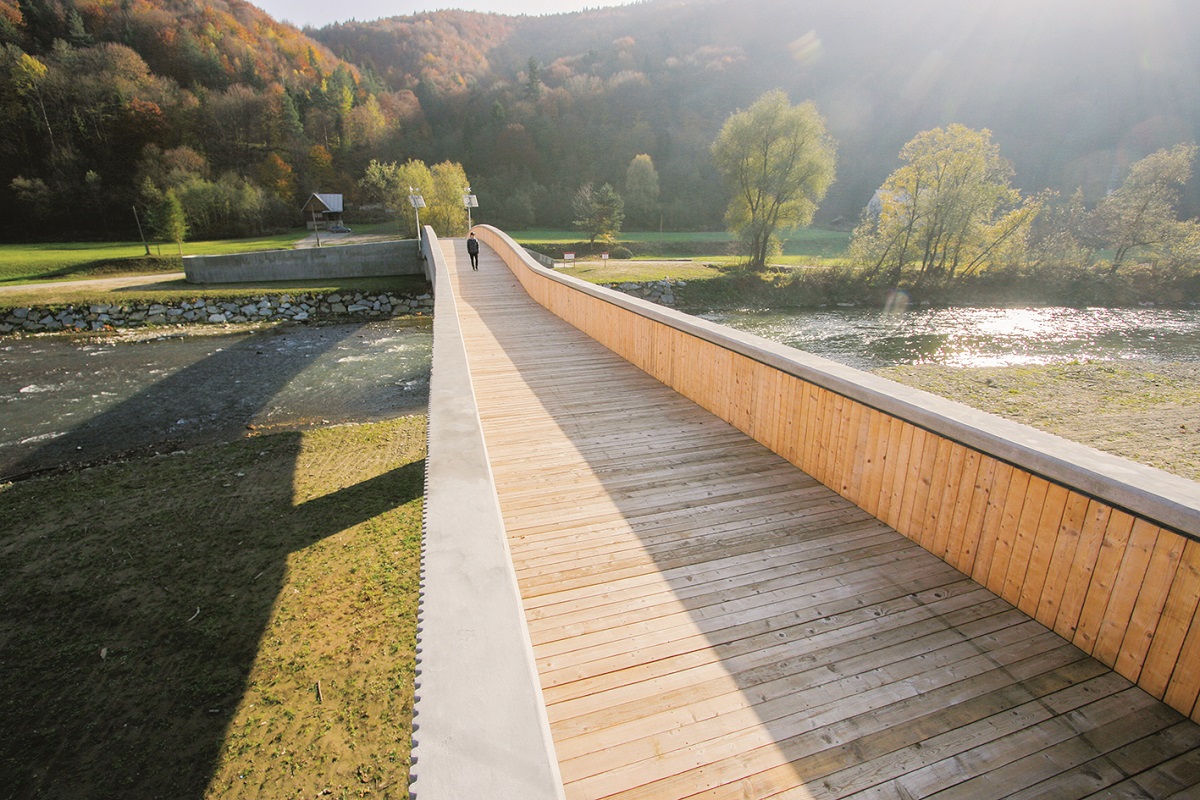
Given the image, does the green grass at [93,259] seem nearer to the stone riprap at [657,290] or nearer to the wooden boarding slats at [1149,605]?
the stone riprap at [657,290]

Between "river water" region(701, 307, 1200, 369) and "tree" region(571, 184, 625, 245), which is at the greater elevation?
"tree" region(571, 184, 625, 245)

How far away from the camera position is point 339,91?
72.6 metres

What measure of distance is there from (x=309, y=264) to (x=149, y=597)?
26.3 metres

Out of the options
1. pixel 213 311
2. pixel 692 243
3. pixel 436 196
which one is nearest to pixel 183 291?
pixel 213 311

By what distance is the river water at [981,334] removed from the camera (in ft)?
62.2

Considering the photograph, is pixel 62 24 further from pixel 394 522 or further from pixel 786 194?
pixel 394 522

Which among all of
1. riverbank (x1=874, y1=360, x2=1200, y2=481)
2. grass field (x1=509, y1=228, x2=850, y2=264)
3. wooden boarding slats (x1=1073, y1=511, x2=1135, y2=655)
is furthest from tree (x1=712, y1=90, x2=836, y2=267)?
wooden boarding slats (x1=1073, y1=511, x2=1135, y2=655)

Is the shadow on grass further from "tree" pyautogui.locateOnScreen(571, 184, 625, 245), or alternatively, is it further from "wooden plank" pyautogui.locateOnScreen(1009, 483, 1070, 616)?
"tree" pyautogui.locateOnScreen(571, 184, 625, 245)

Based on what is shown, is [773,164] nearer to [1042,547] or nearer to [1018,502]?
[1018,502]

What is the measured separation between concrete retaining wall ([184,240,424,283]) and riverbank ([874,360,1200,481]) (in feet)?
84.4

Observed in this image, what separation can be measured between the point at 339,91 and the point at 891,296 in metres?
72.9

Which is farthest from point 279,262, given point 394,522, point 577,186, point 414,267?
point 577,186

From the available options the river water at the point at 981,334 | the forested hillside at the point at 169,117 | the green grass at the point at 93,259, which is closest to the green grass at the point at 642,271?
the river water at the point at 981,334

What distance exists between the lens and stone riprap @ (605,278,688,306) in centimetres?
2870
